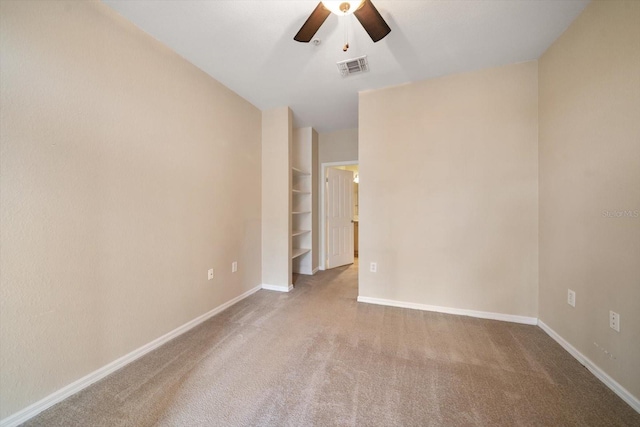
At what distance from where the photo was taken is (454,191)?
2.34 meters

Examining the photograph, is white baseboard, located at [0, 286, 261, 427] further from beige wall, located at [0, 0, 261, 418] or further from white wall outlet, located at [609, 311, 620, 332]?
white wall outlet, located at [609, 311, 620, 332]

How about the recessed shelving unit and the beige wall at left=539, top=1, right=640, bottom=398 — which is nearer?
the beige wall at left=539, top=1, right=640, bottom=398

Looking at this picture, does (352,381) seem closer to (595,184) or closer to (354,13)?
(595,184)

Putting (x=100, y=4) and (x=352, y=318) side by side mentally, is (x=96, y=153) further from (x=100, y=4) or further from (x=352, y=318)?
(x=352, y=318)

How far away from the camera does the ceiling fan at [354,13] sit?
1277mm

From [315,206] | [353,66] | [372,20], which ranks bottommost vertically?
[315,206]

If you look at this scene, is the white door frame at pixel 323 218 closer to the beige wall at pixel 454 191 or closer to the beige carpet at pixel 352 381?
the beige wall at pixel 454 191

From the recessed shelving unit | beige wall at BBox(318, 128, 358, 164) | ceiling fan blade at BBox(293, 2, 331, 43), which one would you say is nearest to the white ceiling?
ceiling fan blade at BBox(293, 2, 331, 43)

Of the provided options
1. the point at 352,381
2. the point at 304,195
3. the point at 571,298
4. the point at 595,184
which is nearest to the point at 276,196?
the point at 304,195

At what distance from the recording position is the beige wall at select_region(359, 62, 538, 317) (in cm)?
213

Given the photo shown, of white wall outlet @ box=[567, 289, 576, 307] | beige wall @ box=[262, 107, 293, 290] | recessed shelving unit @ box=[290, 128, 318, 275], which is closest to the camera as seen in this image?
white wall outlet @ box=[567, 289, 576, 307]

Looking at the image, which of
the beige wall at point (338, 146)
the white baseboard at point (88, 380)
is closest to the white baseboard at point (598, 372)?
the white baseboard at point (88, 380)

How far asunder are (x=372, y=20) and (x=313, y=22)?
0.37 meters

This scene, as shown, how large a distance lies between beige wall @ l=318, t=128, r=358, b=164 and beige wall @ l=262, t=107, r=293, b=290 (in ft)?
3.81
